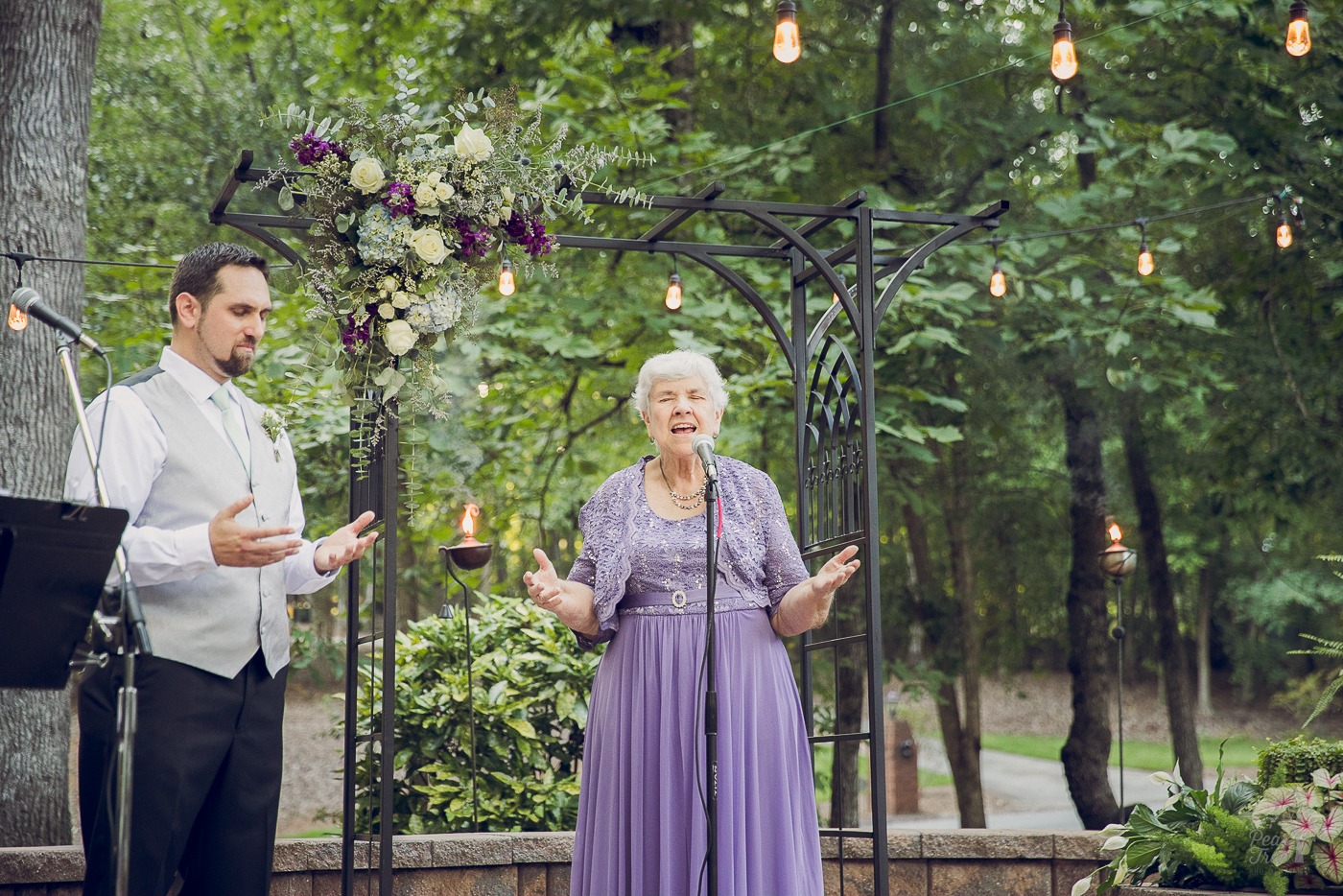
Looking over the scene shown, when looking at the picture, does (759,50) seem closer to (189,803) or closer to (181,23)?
(181,23)

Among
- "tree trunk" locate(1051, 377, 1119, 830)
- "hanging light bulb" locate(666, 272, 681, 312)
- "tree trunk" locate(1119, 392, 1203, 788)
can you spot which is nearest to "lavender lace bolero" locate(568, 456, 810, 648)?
"hanging light bulb" locate(666, 272, 681, 312)

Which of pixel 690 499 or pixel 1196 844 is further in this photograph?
pixel 690 499

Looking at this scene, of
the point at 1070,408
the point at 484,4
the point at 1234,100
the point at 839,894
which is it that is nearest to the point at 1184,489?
the point at 1070,408

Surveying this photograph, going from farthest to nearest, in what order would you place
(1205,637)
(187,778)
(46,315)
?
(1205,637) < (187,778) < (46,315)

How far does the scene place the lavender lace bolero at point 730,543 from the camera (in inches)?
137

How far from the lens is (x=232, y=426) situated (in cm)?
298

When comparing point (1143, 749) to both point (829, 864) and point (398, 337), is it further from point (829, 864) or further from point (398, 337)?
point (398, 337)

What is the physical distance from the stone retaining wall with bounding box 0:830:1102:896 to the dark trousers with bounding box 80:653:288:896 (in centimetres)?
157

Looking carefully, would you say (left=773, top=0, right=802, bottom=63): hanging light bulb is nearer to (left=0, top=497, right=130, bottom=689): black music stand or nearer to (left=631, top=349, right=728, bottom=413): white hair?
(left=631, top=349, right=728, bottom=413): white hair

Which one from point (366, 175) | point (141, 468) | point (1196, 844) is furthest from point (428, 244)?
point (1196, 844)

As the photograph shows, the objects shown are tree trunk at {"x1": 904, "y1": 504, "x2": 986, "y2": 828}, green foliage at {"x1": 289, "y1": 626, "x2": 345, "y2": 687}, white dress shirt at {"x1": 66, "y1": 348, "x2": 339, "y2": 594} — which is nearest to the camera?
white dress shirt at {"x1": 66, "y1": 348, "x2": 339, "y2": 594}

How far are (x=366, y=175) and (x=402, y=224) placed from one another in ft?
0.54

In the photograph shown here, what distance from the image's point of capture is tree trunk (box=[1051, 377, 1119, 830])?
27.7 feet

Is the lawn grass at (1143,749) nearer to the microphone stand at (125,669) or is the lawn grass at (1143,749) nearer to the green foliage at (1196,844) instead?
the green foliage at (1196,844)
